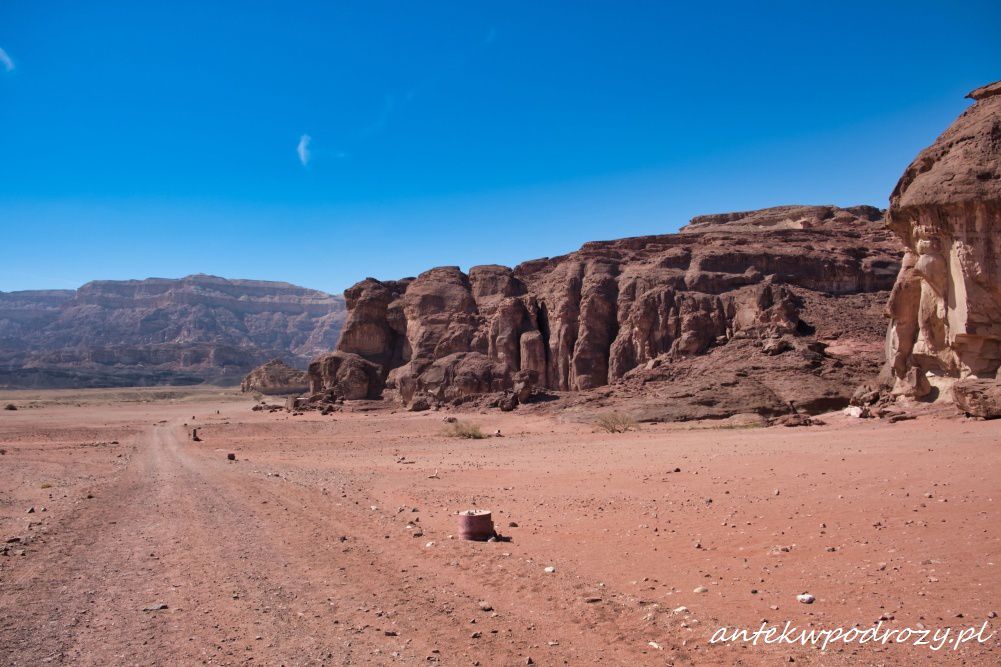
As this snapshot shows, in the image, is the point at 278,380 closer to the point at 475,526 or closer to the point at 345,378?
the point at 345,378

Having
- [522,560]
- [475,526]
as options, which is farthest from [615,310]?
[522,560]

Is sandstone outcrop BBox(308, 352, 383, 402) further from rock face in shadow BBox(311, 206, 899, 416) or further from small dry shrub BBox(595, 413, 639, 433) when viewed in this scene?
small dry shrub BBox(595, 413, 639, 433)

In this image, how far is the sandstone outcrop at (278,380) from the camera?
78250 millimetres

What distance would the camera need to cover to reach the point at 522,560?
8.34 m

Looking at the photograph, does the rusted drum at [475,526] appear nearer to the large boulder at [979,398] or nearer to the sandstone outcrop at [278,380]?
the large boulder at [979,398]

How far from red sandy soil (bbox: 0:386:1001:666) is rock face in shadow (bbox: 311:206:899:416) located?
19904 mm

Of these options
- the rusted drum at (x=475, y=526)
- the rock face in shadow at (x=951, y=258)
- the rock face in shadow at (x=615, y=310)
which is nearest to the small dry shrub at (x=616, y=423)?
the rock face in shadow at (x=615, y=310)

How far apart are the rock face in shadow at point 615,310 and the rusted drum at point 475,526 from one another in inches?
948

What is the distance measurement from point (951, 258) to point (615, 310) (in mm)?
22404

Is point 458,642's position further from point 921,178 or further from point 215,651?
point 921,178

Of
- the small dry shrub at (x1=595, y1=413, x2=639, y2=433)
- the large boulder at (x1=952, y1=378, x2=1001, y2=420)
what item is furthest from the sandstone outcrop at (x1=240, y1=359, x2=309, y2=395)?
the large boulder at (x1=952, y1=378, x2=1001, y2=420)

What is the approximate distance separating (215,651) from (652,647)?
3735 millimetres

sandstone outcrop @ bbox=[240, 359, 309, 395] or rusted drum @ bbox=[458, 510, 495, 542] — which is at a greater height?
rusted drum @ bbox=[458, 510, 495, 542]

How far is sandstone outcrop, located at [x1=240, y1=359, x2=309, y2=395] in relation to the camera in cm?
7825
